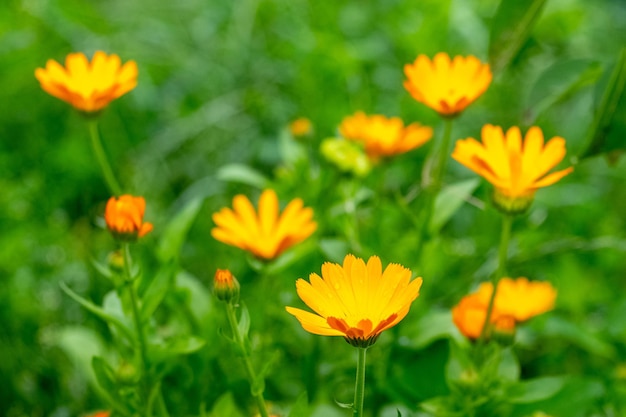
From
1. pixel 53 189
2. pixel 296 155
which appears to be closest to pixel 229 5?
pixel 53 189

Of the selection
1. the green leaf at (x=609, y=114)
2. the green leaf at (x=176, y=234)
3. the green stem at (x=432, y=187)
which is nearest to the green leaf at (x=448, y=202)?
the green stem at (x=432, y=187)

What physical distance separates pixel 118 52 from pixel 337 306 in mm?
1288

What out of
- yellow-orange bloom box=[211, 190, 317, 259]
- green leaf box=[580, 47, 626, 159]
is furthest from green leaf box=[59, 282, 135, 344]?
green leaf box=[580, 47, 626, 159]

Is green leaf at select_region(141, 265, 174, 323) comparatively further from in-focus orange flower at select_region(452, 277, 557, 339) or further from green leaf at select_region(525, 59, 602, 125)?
green leaf at select_region(525, 59, 602, 125)

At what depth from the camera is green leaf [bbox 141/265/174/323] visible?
2.31ft

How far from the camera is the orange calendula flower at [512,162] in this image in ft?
2.03

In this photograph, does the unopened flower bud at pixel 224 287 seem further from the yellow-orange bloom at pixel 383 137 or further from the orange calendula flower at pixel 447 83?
the yellow-orange bloom at pixel 383 137

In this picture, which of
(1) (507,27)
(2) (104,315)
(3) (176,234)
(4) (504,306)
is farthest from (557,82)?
(2) (104,315)

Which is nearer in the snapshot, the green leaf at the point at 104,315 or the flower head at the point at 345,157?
the green leaf at the point at 104,315

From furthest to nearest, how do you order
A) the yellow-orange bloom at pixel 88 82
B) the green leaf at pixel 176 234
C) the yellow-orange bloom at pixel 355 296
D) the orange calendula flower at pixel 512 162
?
the green leaf at pixel 176 234, the yellow-orange bloom at pixel 88 82, the orange calendula flower at pixel 512 162, the yellow-orange bloom at pixel 355 296

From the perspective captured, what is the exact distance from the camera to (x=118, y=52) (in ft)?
5.45

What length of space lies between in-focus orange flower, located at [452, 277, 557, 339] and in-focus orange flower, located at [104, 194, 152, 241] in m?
0.30

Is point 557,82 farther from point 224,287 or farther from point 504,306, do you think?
point 224,287

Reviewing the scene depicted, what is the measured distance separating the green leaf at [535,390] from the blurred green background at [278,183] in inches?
3.9
